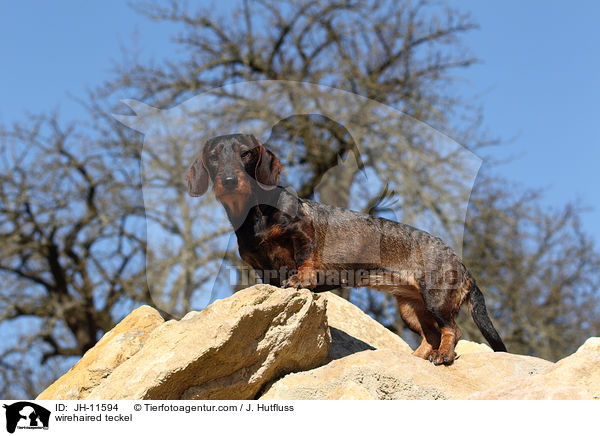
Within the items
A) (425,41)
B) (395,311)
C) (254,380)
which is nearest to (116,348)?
(254,380)

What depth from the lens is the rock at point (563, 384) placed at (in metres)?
3.98

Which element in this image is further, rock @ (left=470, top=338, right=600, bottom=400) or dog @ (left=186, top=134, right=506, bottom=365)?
dog @ (left=186, top=134, right=506, bottom=365)

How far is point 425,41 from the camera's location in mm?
15039

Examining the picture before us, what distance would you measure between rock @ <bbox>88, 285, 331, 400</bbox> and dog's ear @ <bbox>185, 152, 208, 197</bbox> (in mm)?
840

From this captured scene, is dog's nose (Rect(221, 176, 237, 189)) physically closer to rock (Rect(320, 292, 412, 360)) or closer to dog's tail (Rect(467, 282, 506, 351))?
rock (Rect(320, 292, 412, 360))

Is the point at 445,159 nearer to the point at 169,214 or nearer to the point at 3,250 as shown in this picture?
the point at 169,214

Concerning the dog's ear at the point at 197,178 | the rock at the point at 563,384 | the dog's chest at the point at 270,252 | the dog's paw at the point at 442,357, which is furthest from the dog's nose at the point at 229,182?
the dog's paw at the point at 442,357

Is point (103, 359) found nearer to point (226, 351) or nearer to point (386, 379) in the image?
point (226, 351)

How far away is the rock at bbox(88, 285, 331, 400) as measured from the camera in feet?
14.9

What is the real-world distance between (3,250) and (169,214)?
924 centimetres
